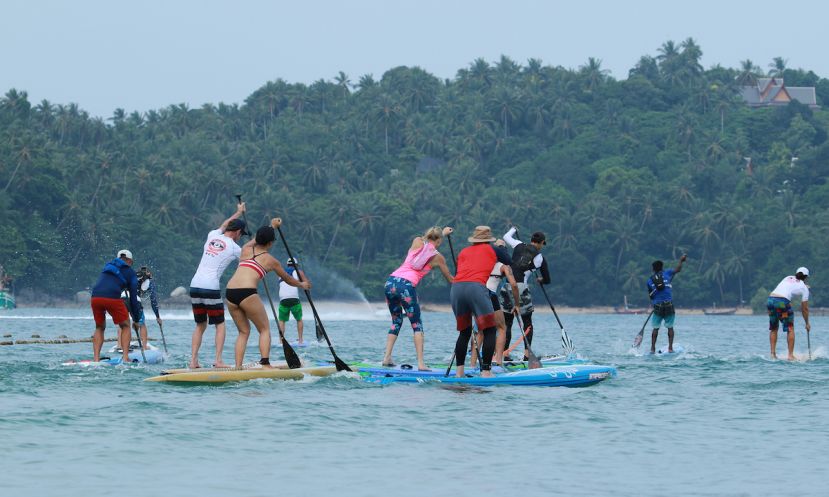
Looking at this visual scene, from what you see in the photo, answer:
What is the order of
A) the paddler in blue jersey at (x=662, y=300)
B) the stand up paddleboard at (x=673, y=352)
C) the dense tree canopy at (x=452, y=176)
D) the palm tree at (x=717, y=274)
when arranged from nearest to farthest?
the stand up paddleboard at (x=673, y=352)
the paddler in blue jersey at (x=662, y=300)
the dense tree canopy at (x=452, y=176)
the palm tree at (x=717, y=274)

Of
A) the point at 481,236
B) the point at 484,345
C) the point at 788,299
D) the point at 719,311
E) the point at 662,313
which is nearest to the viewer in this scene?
the point at 484,345

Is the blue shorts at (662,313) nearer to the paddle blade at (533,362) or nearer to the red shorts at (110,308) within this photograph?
the paddle blade at (533,362)

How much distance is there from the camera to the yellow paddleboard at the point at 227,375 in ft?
54.9

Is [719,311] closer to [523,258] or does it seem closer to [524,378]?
[523,258]

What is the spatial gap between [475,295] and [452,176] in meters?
131

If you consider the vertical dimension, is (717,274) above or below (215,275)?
above

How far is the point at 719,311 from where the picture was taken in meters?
125

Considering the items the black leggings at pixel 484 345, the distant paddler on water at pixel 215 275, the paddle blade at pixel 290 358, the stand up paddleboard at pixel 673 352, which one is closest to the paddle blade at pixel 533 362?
the black leggings at pixel 484 345

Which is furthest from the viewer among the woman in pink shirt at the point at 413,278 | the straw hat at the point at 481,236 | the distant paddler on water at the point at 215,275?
the woman in pink shirt at the point at 413,278

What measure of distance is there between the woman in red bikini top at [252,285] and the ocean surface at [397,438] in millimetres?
633

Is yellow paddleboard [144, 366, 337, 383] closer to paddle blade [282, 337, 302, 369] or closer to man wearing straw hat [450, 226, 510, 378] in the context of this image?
paddle blade [282, 337, 302, 369]

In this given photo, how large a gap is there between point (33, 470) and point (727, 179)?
139406mm

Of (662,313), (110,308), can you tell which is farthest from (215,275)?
(662,313)

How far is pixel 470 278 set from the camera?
1714cm
